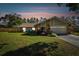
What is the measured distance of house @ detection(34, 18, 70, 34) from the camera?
2410 mm

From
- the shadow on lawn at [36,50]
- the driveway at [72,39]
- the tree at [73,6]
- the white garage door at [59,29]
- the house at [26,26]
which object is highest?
the tree at [73,6]

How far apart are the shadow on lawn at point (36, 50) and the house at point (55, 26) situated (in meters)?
0.14

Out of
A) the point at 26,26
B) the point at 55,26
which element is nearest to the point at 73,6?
the point at 55,26

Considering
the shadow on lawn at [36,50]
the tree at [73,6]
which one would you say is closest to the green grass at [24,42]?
the shadow on lawn at [36,50]

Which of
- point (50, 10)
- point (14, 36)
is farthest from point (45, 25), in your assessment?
point (14, 36)

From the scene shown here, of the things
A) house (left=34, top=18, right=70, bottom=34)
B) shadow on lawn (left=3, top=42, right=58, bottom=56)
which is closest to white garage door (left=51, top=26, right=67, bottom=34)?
house (left=34, top=18, right=70, bottom=34)

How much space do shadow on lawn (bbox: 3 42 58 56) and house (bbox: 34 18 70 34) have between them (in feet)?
0.45

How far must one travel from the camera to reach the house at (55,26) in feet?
7.91

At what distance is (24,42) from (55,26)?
1.14ft

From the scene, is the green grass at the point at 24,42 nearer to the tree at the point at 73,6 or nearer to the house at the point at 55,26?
the house at the point at 55,26

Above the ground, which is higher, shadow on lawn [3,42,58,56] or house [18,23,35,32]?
house [18,23,35,32]

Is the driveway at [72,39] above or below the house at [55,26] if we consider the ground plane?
below

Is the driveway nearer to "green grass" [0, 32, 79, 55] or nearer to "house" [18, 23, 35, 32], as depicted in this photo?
"green grass" [0, 32, 79, 55]

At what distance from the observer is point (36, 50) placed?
2.39 m
